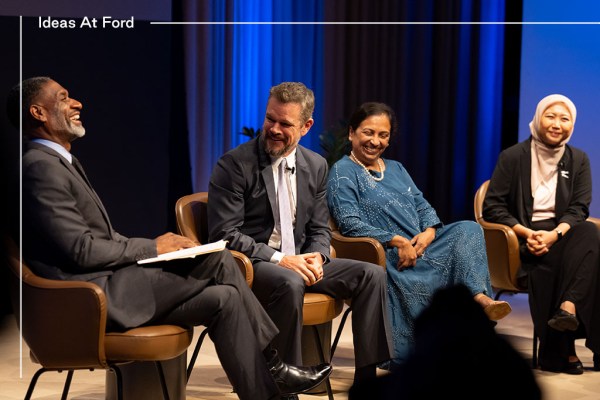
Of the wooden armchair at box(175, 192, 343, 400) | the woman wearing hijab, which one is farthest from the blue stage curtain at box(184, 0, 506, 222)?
→ the wooden armchair at box(175, 192, 343, 400)

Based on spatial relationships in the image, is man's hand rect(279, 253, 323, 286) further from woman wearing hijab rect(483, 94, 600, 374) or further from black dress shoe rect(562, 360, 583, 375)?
black dress shoe rect(562, 360, 583, 375)

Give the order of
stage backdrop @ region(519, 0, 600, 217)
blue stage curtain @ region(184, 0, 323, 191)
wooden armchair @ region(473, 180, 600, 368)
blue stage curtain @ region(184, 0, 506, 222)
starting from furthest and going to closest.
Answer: blue stage curtain @ region(184, 0, 506, 222), blue stage curtain @ region(184, 0, 323, 191), stage backdrop @ region(519, 0, 600, 217), wooden armchair @ region(473, 180, 600, 368)

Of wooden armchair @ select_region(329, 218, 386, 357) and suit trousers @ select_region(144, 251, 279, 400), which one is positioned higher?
wooden armchair @ select_region(329, 218, 386, 357)

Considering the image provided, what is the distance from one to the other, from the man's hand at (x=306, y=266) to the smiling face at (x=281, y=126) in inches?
18.4

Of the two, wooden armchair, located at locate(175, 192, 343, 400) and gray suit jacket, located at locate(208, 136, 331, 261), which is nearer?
wooden armchair, located at locate(175, 192, 343, 400)

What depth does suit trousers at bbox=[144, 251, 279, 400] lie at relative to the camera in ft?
11.0

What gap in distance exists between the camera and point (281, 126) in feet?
13.3

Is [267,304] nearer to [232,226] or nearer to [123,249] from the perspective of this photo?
[232,226]

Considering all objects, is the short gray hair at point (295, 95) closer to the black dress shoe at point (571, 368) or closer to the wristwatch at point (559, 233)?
the wristwatch at point (559, 233)

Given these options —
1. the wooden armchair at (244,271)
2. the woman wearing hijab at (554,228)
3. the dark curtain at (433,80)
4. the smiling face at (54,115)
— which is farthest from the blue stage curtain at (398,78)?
the smiling face at (54,115)

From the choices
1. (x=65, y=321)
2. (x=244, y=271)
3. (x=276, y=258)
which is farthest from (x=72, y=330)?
(x=276, y=258)

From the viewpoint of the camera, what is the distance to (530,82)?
22.3 ft

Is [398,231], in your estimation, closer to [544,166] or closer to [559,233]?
[559,233]

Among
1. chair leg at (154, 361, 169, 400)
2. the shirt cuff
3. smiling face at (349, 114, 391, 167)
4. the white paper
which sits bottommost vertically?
chair leg at (154, 361, 169, 400)
